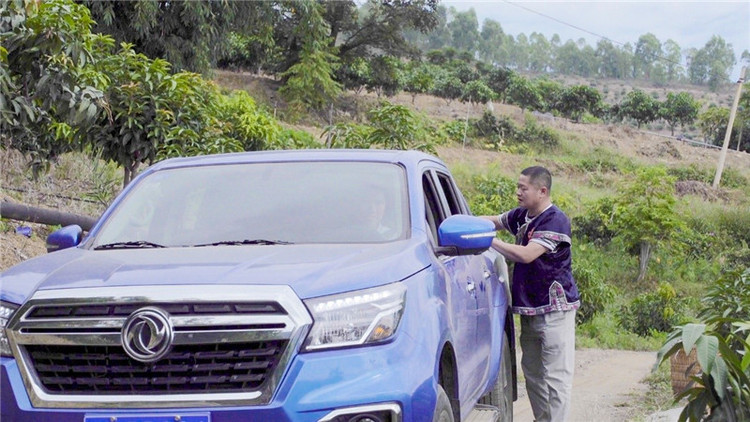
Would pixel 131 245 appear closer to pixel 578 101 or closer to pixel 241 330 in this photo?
pixel 241 330

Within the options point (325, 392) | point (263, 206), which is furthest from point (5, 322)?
point (263, 206)

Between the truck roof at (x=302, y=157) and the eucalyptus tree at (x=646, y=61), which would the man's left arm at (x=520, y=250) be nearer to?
the truck roof at (x=302, y=157)

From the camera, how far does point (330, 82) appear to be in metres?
54.1

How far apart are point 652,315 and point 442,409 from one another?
538 inches

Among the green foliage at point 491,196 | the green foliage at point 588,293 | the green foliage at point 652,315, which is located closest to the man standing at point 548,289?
the green foliage at point 652,315

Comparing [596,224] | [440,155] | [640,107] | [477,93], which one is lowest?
[440,155]

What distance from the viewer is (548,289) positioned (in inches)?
261

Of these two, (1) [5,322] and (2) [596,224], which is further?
(2) [596,224]

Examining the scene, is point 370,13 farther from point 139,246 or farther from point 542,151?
point 139,246

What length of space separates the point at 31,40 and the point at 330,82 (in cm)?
Answer: 4777

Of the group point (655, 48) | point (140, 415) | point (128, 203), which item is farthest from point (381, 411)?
point (655, 48)

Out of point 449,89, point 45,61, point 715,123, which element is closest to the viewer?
point 45,61

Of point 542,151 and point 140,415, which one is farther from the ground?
point 140,415

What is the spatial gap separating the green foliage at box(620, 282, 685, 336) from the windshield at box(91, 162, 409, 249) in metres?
12.5
